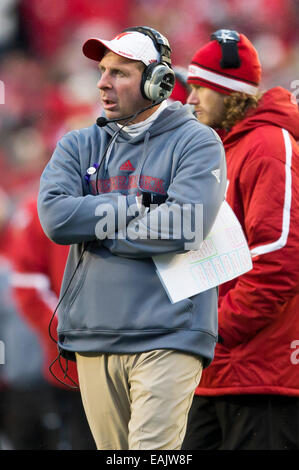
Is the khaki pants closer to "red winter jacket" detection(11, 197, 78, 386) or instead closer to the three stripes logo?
the three stripes logo

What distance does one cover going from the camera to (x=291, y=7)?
4.59m

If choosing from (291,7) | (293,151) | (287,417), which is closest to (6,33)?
(291,7)

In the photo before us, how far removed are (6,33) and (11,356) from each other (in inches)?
67.6

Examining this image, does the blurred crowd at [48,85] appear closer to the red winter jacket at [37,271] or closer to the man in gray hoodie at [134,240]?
the red winter jacket at [37,271]

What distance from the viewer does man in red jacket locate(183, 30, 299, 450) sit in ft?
10.7

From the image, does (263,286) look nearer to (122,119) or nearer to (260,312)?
(260,312)

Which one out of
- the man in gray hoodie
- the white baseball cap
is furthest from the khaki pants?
the white baseball cap

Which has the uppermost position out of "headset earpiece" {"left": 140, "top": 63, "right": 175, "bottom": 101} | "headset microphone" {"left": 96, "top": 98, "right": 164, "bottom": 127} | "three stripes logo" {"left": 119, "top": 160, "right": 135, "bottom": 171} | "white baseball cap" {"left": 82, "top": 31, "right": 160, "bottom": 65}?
"white baseball cap" {"left": 82, "top": 31, "right": 160, "bottom": 65}

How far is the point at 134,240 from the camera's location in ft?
8.22

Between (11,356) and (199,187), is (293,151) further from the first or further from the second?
(11,356)

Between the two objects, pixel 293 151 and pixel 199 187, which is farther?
pixel 293 151

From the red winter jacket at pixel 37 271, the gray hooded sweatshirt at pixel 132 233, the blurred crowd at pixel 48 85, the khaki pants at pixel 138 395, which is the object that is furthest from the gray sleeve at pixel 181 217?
the blurred crowd at pixel 48 85

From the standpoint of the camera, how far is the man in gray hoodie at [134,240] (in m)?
2.50
